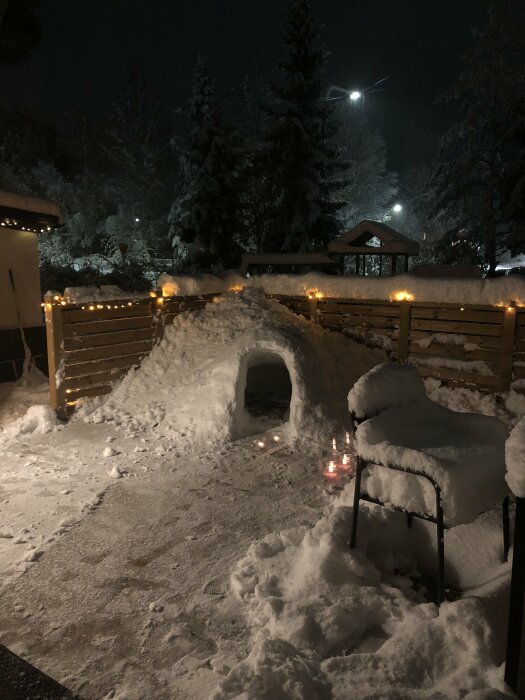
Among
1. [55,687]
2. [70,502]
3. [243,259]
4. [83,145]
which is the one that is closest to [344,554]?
[55,687]

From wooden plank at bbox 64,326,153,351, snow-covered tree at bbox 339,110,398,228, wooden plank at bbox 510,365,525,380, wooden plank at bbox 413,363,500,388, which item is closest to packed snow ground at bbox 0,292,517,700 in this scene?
wooden plank at bbox 64,326,153,351

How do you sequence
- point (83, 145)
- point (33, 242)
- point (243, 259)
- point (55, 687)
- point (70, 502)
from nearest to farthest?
point (55, 687) < point (70, 502) < point (33, 242) < point (243, 259) < point (83, 145)

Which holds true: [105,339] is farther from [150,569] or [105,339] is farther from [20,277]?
[150,569]

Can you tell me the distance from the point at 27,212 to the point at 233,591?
869 centimetres

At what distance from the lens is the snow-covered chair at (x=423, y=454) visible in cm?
277

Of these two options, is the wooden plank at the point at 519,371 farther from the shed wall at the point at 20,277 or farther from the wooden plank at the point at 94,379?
the shed wall at the point at 20,277

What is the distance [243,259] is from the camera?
46.0 feet

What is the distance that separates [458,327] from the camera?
803cm

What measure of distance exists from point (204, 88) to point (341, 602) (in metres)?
18.9

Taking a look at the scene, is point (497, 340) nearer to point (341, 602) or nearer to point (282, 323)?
point (282, 323)

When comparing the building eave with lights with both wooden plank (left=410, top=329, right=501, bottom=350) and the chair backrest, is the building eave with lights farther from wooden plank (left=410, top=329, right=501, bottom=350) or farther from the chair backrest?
wooden plank (left=410, top=329, right=501, bottom=350)

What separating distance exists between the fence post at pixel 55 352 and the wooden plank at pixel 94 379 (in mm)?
120

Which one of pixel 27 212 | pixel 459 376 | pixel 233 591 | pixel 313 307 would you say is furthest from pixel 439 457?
pixel 27 212

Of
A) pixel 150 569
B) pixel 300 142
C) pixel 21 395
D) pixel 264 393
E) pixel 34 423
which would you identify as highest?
pixel 300 142
